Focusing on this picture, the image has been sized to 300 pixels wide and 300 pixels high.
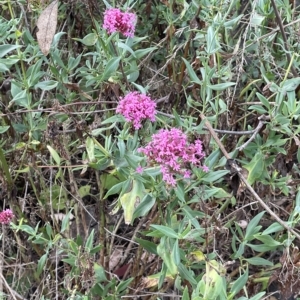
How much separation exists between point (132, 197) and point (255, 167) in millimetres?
312

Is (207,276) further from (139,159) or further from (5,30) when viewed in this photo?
(5,30)

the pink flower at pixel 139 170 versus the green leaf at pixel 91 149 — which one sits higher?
the pink flower at pixel 139 170

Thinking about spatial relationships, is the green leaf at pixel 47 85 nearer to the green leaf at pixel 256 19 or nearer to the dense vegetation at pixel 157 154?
the dense vegetation at pixel 157 154

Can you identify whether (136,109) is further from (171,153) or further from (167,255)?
(167,255)

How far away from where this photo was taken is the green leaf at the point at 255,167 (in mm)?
1171

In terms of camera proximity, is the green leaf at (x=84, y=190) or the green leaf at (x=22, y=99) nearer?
the green leaf at (x=22, y=99)

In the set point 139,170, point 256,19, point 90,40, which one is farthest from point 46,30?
point 256,19

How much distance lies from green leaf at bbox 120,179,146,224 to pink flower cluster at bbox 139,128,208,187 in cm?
9

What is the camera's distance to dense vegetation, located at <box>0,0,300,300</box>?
1082mm

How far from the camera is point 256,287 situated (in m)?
1.45

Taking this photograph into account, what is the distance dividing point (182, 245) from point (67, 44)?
946 mm

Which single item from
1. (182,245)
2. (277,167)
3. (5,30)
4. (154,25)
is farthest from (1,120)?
(277,167)

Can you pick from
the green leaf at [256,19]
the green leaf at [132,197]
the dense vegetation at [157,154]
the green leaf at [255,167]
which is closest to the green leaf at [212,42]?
the dense vegetation at [157,154]

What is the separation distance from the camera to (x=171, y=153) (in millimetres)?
958
